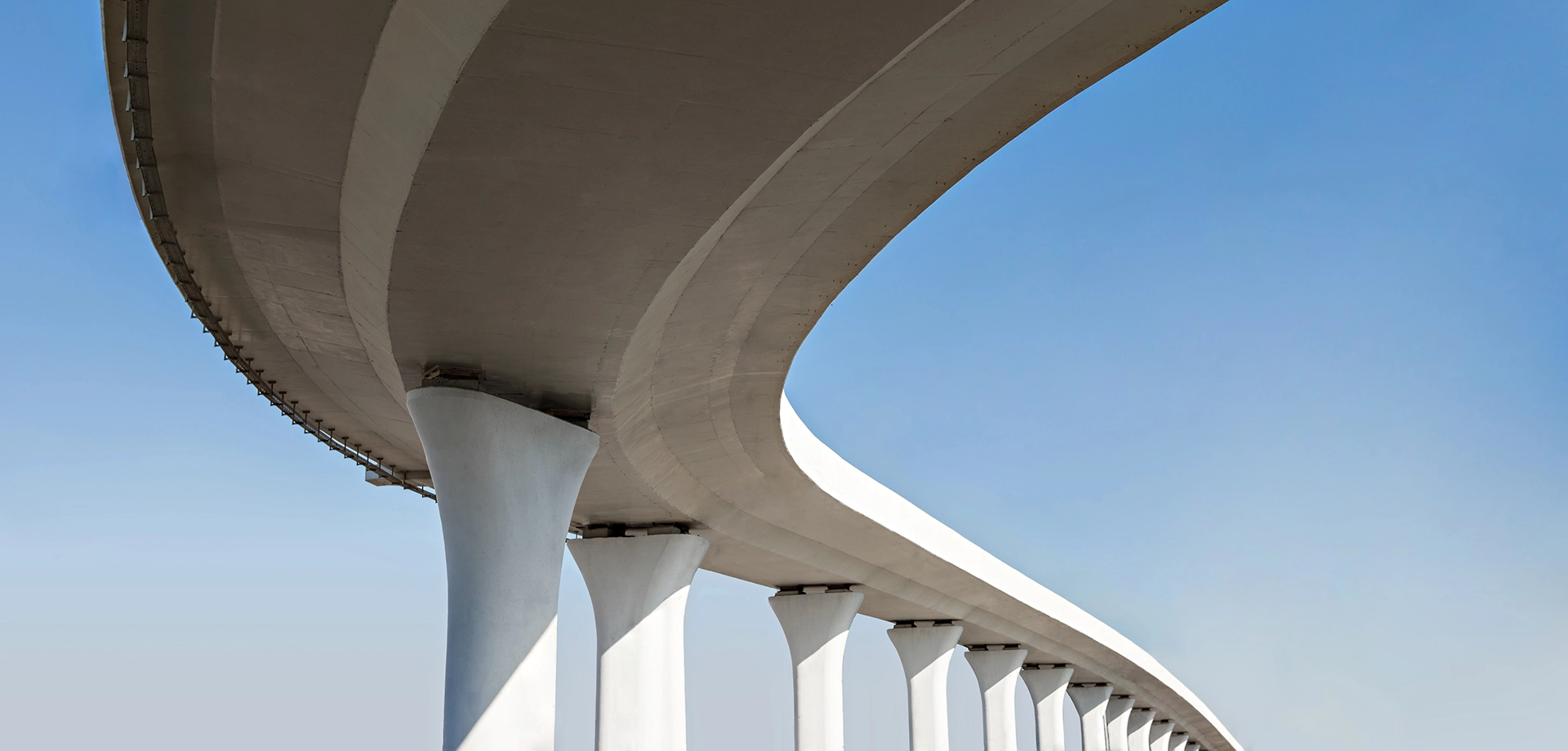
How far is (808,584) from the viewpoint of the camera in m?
33.5

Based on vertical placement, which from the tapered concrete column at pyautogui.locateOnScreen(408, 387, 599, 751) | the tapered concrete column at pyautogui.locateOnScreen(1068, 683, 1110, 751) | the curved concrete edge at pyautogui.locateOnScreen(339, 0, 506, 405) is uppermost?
the tapered concrete column at pyautogui.locateOnScreen(1068, 683, 1110, 751)

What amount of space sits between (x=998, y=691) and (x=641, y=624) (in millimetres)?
25667

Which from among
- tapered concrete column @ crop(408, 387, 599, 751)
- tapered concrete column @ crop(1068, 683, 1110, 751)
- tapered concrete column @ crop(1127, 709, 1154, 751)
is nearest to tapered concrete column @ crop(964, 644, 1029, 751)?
tapered concrete column @ crop(1068, 683, 1110, 751)

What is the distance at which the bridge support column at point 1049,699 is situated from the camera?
53.6 m

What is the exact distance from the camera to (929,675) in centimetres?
4009

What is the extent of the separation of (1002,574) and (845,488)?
13902mm

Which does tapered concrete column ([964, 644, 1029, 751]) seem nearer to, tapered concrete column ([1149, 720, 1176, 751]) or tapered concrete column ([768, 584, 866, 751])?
tapered concrete column ([768, 584, 866, 751])

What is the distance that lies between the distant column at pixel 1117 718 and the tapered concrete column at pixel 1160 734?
535 inches

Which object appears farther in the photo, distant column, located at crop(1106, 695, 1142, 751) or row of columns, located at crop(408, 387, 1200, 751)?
distant column, located at crop(1106, 695, 1142, 751)

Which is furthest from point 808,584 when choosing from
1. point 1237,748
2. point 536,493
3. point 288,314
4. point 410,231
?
point 1237,748

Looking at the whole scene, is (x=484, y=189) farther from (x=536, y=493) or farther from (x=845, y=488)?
(x=845, y=488)

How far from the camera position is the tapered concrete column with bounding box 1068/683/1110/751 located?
6091 cm

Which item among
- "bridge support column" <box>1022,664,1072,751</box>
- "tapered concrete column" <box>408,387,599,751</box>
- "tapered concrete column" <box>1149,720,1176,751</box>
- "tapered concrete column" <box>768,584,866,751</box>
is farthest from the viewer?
"tapered concrete column" <box>1149,720,1176,751</box>

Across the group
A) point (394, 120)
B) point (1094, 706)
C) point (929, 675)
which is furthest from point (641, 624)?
point (1094, 706)
